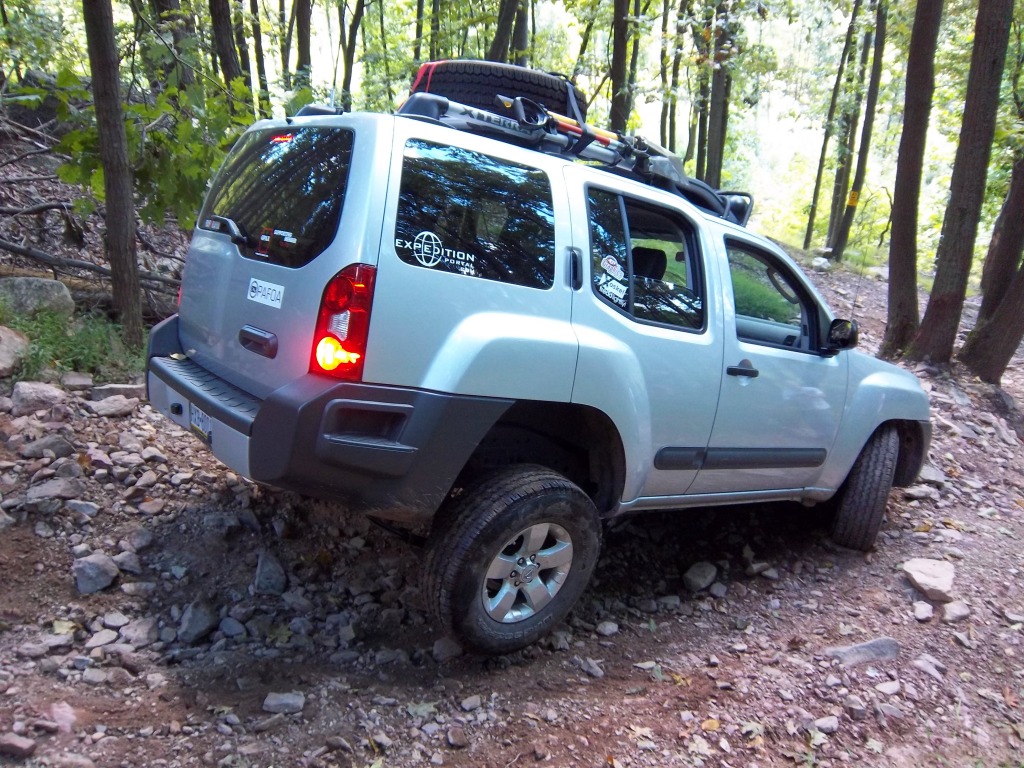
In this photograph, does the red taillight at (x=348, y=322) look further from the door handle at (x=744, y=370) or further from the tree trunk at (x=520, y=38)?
the tree trunk at (x=520, y=38)

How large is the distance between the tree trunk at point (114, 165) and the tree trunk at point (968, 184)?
707 centimetres

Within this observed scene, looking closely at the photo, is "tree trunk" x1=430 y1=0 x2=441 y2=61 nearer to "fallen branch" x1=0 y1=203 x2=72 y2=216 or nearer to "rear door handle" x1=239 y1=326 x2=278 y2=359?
"fallen branch" x1=0 y1=203 x2=72 y2=216

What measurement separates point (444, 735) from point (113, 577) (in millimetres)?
1600

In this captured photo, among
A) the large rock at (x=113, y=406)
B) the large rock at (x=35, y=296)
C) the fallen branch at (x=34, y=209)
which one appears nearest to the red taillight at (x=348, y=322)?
the large rock at (x=113, y=406)

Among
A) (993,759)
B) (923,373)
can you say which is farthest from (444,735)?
(923,373)

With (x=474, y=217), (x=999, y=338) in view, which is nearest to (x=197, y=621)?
(x=474, y=217)

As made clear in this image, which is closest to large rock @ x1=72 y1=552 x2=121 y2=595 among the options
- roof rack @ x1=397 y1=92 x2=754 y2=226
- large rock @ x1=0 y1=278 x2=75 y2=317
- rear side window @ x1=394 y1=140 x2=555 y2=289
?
rear side window @ x1=394 y1=140 x2=555 y2=289

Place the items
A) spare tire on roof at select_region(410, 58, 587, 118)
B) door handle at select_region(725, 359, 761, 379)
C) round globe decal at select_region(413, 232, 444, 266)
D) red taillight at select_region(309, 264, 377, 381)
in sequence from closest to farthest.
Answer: red taillight at select_region(309, 264, 377, 381) → round globe decal at select_region(413, 232, 444, 266) → door handle at select_region(725, 359, 761, 379) → spare tire on roof at select_region(410, 58, 587, 118)

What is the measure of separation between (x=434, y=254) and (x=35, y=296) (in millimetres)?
3912

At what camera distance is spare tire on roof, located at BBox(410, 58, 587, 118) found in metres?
4.31

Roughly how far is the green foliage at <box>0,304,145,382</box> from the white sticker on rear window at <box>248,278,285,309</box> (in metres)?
2.43

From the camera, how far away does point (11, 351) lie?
14.9 feet

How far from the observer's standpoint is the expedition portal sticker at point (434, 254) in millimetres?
2621

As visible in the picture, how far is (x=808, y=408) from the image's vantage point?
407 centimetres
